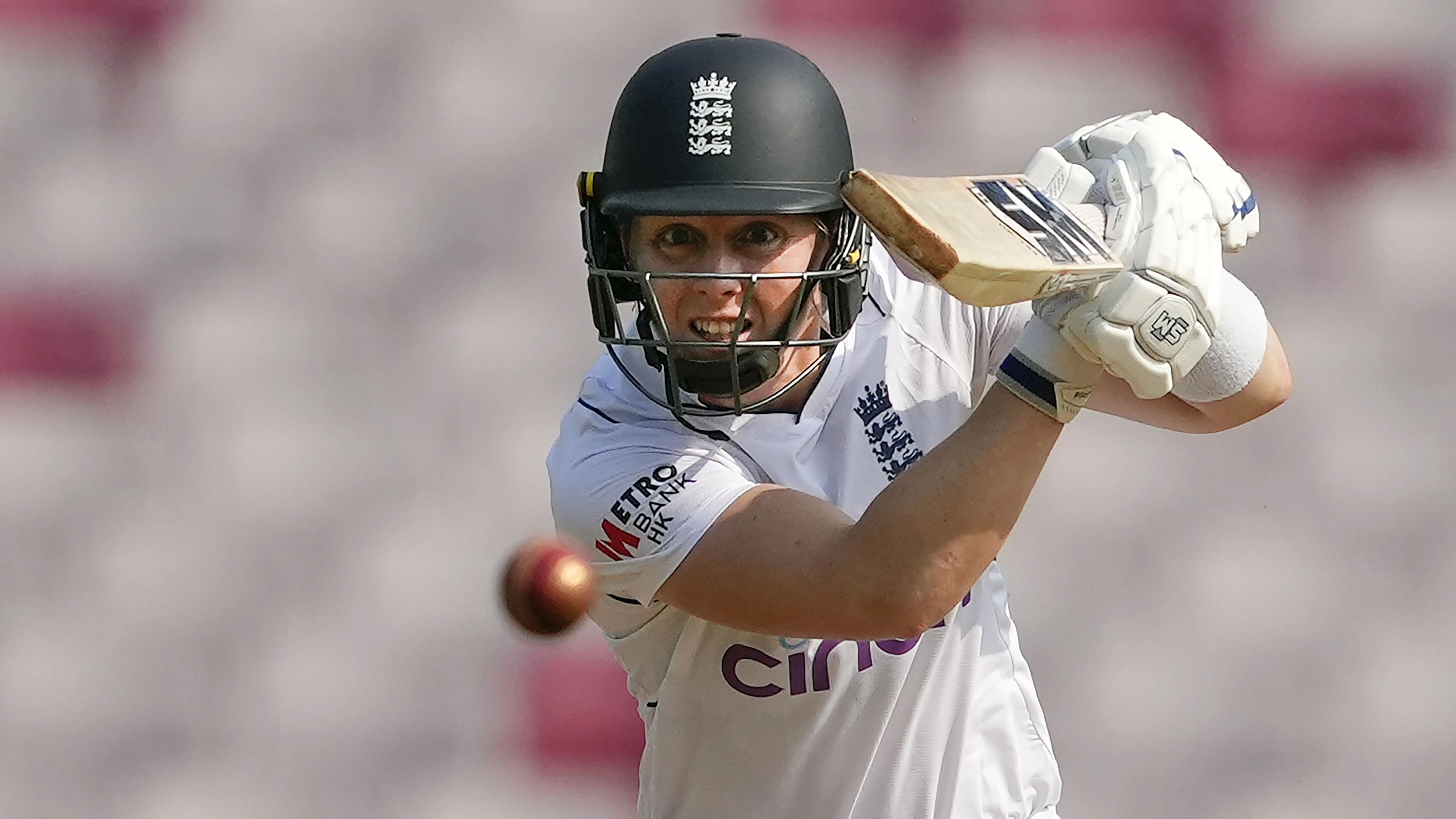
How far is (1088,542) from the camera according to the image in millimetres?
2344

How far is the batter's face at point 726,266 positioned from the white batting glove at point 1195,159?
0.25m

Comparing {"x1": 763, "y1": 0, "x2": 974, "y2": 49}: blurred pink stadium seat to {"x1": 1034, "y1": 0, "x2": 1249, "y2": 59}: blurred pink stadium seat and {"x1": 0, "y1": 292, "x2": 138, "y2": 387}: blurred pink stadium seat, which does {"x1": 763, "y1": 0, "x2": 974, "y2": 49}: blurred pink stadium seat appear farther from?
{"x1": 0, "y1": 292, "x2": 138, "y2": 387}: blurred pink stadium seat

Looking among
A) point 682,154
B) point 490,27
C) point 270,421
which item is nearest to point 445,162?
point 490,27

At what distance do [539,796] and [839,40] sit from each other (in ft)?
3.33

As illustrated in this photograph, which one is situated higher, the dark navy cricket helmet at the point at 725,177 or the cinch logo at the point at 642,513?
the dark navy cricket helmet at the point at 725,177

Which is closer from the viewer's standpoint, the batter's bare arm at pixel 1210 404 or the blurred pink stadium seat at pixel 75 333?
the batter's bare arm at pixel 1210 404

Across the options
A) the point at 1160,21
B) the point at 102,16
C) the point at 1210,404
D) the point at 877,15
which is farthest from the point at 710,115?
the point at 102,16

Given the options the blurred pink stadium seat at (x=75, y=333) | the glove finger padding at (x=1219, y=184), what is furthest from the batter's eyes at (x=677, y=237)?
the blurred pink stadium seat at (x=75, y=333)

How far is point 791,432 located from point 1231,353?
0.40 metres

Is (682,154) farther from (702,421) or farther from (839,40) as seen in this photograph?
(839,40)

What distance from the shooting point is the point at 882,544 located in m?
1.45

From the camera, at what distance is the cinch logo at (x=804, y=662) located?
166 centimetres

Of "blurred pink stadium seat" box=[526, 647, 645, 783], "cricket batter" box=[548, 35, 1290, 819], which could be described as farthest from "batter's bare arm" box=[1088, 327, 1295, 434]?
"blurred pink stadium seat" box=[526, 647, 645, 783]

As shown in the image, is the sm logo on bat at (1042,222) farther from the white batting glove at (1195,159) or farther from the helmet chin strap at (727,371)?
the helmet chin strap at (727,371)
